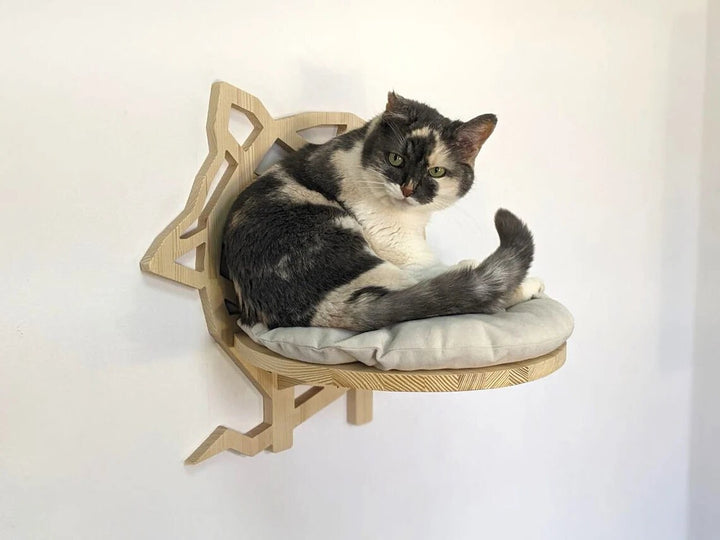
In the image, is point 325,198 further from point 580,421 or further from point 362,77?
point 580,421

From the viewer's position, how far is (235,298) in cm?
102

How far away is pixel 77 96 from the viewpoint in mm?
814

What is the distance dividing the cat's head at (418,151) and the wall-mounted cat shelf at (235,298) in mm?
168

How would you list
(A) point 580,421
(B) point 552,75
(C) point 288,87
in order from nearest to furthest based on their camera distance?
(C) point 288,87, (B) point 552,75, (A) point 580,421

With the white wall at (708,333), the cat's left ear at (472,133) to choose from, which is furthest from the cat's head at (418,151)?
the white wall at (708,333)

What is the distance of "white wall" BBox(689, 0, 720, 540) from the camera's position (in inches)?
66.0

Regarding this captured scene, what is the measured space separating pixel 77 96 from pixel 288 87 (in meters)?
0.34

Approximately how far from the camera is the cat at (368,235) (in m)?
0.85

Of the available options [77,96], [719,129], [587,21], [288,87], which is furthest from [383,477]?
[719,129]

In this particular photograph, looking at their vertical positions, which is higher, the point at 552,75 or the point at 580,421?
the point at 552,75

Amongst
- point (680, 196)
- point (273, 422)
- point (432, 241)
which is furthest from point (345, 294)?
point (680, 196)

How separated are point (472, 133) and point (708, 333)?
1.21 m


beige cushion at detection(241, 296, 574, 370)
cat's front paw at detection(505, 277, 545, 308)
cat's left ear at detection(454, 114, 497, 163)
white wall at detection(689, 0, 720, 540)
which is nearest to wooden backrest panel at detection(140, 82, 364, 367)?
beige cushion at detection(241, 296, 574, 370)

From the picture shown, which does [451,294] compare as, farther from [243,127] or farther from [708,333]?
[708,333]
